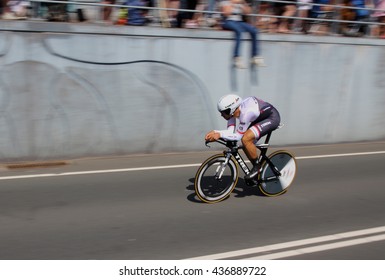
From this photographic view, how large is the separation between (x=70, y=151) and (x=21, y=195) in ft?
9.29

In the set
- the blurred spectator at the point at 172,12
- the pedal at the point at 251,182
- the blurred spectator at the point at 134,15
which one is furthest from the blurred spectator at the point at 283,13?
the pedal at the point at 251,182

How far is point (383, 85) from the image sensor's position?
48.0ft

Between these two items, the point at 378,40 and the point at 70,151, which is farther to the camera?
the point at 378,40

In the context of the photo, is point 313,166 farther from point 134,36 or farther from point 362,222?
point 134,36

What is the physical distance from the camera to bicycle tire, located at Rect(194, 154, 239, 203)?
309 inches

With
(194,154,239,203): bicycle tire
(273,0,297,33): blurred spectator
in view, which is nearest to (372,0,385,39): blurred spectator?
(273,0,297,33): blurred spectator

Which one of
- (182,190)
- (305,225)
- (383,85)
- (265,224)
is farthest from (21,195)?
(383,85)

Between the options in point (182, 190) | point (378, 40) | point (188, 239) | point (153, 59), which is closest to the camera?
point (188, 239)

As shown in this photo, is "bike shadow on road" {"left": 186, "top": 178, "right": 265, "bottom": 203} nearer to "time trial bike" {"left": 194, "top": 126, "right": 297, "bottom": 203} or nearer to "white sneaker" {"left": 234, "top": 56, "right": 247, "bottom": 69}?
"time trial bike" {"left": 194, "top": 126, "right": 297, "bottom": 203}

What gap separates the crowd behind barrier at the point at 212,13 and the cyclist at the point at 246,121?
4236 mm

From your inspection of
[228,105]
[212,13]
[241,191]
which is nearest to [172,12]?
[212,13]

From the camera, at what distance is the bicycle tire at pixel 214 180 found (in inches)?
309

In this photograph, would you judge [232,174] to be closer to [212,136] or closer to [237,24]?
[212,136]

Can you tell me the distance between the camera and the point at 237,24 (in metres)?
12.2
